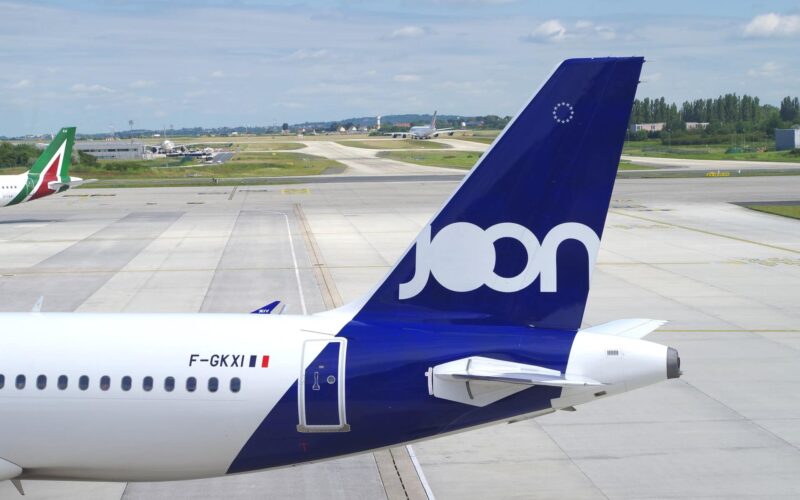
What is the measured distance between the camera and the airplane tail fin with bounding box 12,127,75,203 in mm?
63281

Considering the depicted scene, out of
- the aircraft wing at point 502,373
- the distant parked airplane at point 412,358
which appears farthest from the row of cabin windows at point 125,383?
the aircraft wing at point 502,373

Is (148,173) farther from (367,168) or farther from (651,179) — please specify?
(651,179)

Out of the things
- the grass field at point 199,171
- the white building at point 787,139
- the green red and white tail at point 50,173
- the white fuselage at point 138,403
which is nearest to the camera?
the white fuselage at point 138,403

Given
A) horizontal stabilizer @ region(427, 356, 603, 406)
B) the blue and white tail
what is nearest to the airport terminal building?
the blue and white tail

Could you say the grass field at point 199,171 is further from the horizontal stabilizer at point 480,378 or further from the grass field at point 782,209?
the horizontal stabilizer at point 480,378

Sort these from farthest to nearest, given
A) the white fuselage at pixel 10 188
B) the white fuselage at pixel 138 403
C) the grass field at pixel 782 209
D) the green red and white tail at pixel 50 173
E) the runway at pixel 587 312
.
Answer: the green red and white tail at pixel 50 173 < the white fuselage at pixel 10 188 < the grass field at pixel 782 209 < the runway at pixel 587 312 < the white fuselage at pixel 138 403

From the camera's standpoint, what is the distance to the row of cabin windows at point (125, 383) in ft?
39.4

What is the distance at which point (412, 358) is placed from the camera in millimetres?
11977

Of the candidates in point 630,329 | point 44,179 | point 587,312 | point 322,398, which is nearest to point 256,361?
point 322,398

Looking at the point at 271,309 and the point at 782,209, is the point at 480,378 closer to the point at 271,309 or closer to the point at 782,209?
the point at 271,309

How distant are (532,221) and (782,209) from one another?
55.2 m

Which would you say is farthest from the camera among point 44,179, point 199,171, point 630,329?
point 199,171

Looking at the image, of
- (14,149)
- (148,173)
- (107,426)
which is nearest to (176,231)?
(107,426)

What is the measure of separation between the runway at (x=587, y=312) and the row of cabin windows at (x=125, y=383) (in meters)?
3.48
